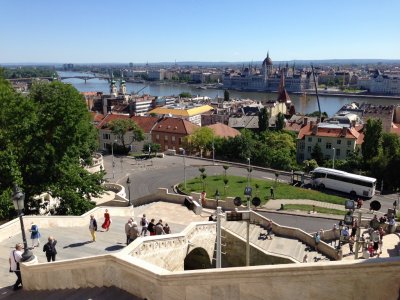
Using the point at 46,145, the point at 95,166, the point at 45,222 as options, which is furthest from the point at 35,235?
the point at 95,166

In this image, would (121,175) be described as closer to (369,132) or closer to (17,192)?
(369,132)

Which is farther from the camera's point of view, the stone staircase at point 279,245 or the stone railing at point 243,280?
the stone staircase at point 279,245

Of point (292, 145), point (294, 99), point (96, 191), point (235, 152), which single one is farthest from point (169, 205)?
point (294, 99)

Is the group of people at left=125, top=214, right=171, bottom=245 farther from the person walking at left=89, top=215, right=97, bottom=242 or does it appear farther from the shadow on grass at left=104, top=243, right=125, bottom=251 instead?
the person walking at left=89, top=215, right=97, bottom=242

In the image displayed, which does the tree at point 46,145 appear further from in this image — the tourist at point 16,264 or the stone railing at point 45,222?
the tourist at point 16,264

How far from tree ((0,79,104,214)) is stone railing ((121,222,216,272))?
23.0 feet

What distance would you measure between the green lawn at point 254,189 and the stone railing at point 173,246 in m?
13.2

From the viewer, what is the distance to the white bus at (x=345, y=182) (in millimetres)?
32925

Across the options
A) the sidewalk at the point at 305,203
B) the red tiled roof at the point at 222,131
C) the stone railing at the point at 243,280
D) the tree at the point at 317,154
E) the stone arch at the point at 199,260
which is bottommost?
the tree at the point at 317,154

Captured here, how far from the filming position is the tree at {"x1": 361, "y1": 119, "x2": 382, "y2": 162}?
45.4m

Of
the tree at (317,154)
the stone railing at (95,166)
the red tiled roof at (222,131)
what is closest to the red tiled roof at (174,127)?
the red tiled roof at (222,131)

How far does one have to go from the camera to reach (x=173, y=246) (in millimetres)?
14023

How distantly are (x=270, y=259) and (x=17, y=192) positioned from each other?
37.3ft

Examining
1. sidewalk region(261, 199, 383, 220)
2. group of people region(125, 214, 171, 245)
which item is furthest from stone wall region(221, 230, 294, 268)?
sidewalk region(261, 199, 383, 220)
